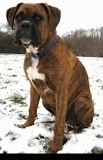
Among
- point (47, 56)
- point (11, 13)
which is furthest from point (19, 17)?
point (47, 56)

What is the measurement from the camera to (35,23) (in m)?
4.01

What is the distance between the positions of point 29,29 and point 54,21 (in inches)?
14.5

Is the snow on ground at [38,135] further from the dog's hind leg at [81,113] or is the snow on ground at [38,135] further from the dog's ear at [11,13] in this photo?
the dog's ear at [11,13]

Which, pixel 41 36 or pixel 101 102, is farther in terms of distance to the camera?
pixel 101 102

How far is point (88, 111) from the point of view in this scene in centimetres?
461

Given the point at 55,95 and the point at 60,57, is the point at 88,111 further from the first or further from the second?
the point at 60,57

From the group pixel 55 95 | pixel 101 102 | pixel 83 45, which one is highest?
pixel 55 95

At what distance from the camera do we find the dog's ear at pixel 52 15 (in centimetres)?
410

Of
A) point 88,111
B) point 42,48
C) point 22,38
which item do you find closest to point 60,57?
point 42,48

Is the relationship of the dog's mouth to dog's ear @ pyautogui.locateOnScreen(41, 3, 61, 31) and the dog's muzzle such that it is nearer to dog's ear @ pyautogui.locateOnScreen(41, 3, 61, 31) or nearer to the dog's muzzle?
the dog's muzzle

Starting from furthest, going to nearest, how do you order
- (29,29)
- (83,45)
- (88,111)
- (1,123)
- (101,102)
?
(83,45) → (101,102) → (1,123) → (88,111) → (29,29)

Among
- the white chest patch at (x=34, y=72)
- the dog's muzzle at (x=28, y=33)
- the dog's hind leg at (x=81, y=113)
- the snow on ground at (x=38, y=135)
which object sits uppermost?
the dog's muzzle at (x=28, y=33)

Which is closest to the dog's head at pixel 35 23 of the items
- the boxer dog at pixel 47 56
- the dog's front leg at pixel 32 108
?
the boxer dog at pixel 47 56

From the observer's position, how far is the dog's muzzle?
3.93 metres
